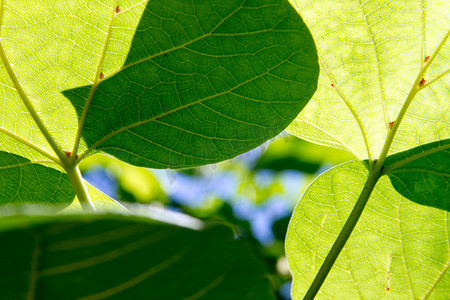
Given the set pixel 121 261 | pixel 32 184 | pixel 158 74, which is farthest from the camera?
pixel 32 184

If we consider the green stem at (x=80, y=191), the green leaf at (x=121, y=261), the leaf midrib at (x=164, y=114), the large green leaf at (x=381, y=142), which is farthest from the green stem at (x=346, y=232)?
the green stem at (x=80, y=191)

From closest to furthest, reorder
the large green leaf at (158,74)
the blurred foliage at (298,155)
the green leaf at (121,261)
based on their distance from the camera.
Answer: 1. the green leaf at (121,261)
2. the large green leaf at (158,74)
3. the blurred foliage at (298,155)

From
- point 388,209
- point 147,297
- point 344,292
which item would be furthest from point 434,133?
point 147,297

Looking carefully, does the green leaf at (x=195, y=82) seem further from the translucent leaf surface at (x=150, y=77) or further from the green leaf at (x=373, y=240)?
the green leaf at (x=373, y=240)

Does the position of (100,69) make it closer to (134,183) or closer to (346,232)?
(346,232)

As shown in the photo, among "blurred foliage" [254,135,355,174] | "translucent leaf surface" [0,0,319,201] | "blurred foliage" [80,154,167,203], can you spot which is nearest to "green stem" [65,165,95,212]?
"translucent leaf surface" [0,0,319,201]

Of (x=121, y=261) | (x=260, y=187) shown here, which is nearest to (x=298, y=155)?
(x=260, y=187)

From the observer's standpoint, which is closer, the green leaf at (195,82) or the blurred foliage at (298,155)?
the green leaf at (195,82)

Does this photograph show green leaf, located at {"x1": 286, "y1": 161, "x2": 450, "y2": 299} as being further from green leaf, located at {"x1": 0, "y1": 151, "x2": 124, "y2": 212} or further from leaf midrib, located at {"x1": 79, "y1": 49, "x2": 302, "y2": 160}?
green leaf, located at {"x1": 0, "y1": 151, "x2": 124, "y2": 212}
